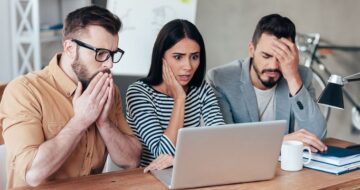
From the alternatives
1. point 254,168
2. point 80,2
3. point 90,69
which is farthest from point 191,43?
point 80,2

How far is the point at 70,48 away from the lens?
1736 millimetres

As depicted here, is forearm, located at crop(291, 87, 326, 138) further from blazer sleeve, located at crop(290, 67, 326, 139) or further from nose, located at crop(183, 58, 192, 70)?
nose, located at crop(183, 58, 192, 70)

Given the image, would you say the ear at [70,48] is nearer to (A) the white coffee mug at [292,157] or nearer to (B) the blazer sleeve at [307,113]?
(A) the white coffee mug at [292,157]

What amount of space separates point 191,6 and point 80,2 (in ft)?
3.05

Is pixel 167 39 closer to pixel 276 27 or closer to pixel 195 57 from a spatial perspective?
pixel 195 57

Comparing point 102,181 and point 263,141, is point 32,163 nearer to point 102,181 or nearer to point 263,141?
point 102,181

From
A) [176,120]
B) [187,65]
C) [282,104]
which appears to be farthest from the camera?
[282,104]

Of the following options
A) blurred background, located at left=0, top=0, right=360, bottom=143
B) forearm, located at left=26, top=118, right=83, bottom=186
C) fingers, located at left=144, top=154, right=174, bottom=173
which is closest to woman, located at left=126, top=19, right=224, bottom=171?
fingers, located at left=144, top=154, right=174, bottom=173

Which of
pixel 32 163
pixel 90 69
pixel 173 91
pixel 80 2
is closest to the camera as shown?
pixel 32 163

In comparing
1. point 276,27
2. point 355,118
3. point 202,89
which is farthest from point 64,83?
point 355,118

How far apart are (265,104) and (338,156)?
556 millimetres

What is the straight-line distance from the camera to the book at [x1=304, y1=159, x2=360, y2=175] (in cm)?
176

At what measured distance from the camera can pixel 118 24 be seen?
1.80 m

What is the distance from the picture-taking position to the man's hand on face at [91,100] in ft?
5.33
